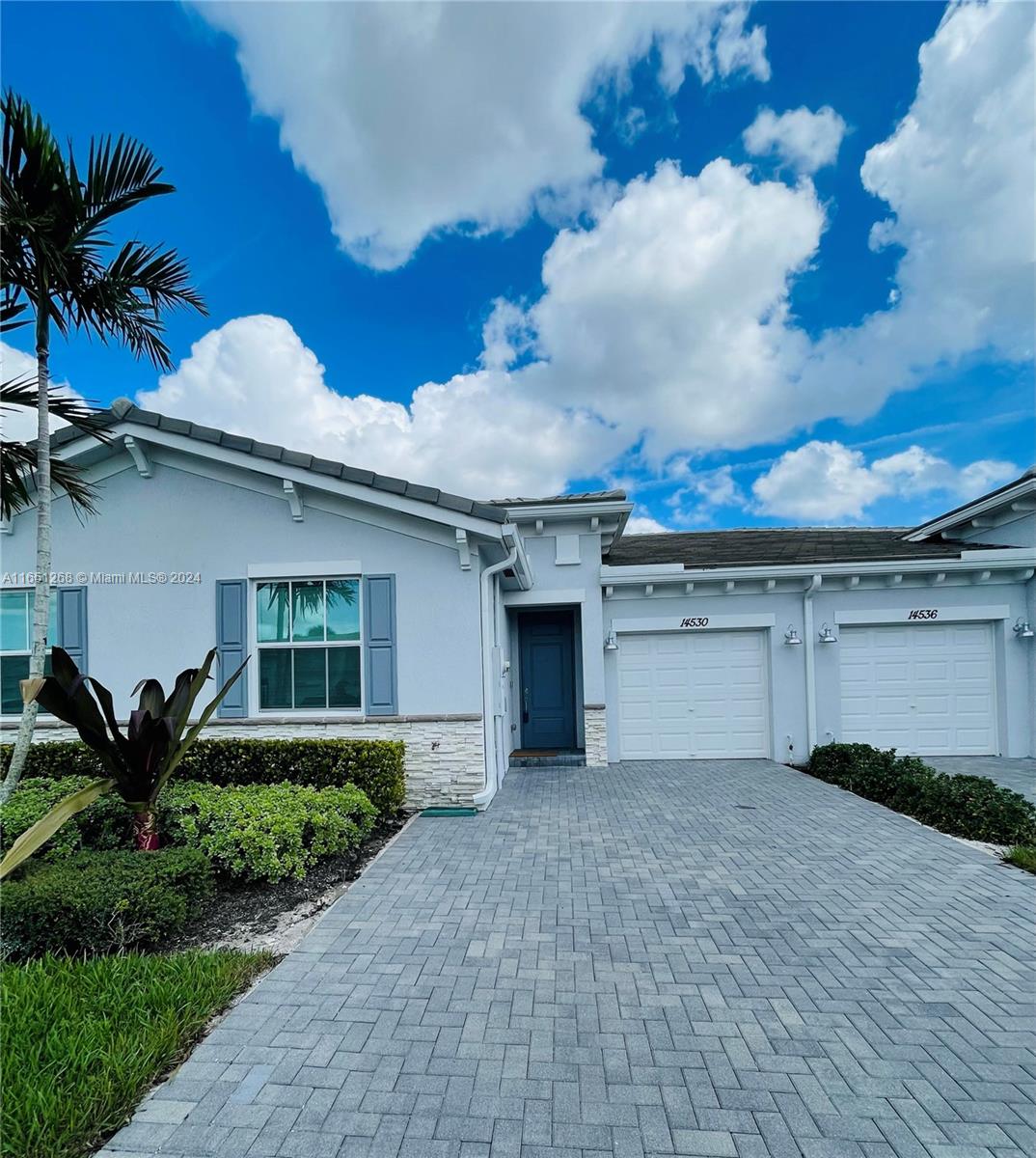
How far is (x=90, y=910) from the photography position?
3549mm

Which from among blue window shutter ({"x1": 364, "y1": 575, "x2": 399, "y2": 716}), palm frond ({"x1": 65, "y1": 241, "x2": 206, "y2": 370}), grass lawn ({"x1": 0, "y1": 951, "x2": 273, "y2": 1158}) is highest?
palm frond ({"x1": 65, "y1": 241, "x2": 206, "y2": 370})

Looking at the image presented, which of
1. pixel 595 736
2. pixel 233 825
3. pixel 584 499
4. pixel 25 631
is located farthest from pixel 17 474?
pixel 595 736

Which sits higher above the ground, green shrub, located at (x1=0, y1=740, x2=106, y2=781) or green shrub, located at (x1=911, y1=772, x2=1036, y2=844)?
green shrub, located at (x1=0, y1=740, x2=106, y2=781)

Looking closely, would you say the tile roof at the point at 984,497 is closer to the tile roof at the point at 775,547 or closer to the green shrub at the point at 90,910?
the tile roof at the point at 775,547

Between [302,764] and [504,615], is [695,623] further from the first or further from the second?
[302,764]

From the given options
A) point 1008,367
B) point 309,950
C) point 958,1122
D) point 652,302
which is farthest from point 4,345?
point 1008,367

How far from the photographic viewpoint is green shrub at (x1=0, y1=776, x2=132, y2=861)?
192 inches

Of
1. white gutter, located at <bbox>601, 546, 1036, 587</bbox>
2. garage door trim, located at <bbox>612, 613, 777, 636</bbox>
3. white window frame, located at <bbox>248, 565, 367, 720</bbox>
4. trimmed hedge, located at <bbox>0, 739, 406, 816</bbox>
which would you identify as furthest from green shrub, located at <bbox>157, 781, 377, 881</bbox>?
white gutter, located at <bbox>601, 546, 1036, 587</bbox>

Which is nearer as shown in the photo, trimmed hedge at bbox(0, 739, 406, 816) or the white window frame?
trimmed hedge at bbox(0, 739, 406, 816)

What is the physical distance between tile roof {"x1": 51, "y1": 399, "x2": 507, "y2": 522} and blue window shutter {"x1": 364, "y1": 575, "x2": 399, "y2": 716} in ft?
3.87

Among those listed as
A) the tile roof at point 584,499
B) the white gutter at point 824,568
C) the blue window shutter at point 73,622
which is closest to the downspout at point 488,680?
the tile roof at point 584,499

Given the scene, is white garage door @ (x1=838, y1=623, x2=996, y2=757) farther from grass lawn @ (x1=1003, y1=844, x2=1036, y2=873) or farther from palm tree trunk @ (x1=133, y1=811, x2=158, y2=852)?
palm tree trunk @ (x1=133, y1=811, x2=158, y2=852)

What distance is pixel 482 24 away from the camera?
22.4 ft

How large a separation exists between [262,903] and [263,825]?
613 mm
